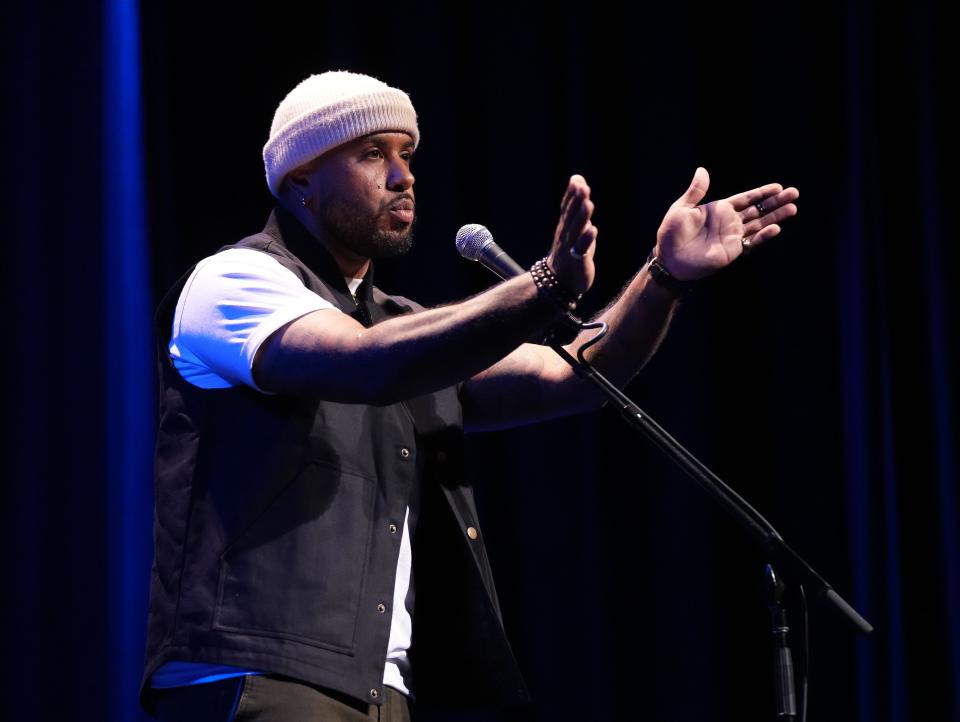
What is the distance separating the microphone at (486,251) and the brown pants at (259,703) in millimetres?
646

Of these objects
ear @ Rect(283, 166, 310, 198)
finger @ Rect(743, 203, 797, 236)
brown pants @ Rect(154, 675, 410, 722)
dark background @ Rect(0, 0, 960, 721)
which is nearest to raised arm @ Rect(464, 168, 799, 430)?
finger @ Rect(743, 203, 797, 236)

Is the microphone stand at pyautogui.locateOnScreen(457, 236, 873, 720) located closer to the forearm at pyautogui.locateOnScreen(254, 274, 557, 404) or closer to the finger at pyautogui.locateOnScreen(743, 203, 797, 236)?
the forearm at pyautogui.locateOnScreen(254, 274, 557, 404)

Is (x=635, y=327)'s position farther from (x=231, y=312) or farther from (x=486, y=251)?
(x=231, y=312)

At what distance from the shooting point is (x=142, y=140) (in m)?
3.16

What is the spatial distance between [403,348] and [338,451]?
0.26 m

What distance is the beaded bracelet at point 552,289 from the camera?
157 centimetres

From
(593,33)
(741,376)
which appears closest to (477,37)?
(593,33)

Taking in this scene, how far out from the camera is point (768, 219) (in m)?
→ 2.05

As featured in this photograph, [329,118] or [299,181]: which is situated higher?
[329,118]

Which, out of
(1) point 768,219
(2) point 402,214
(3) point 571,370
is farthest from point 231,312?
(1) point 768,219

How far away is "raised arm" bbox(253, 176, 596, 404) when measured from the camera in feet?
5.14

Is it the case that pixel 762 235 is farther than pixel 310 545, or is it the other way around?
pixel 762 235

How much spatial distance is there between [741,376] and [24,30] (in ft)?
6.68

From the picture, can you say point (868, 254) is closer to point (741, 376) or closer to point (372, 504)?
point (741, 376)
